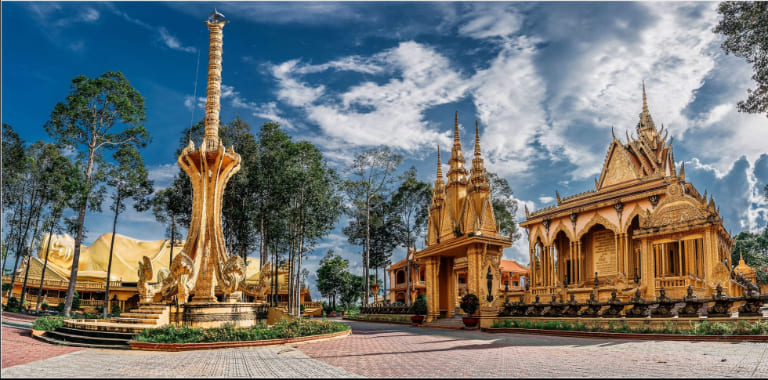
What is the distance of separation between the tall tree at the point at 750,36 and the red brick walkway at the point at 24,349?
50.9 ft

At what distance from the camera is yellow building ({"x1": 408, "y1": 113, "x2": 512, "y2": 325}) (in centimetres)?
2006

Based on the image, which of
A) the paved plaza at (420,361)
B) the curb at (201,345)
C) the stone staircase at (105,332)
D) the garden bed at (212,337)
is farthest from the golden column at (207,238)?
the paved plaza at (420,361)

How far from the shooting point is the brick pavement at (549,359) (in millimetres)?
7445

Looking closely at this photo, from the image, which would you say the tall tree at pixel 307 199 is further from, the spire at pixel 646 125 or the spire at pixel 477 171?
the spire at pixel 646 125

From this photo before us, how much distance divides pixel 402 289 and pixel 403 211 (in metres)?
15.0

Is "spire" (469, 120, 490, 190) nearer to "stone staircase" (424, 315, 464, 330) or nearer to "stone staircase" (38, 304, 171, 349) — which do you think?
"stone staircase" (424, 315, 464, 330)

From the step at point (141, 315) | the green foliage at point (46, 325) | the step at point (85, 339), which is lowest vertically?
the step at point (85, 339)

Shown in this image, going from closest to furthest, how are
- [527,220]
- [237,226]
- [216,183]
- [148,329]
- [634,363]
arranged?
[634,363] < [148,329] < [216,183] < [237,226] < [527,220]

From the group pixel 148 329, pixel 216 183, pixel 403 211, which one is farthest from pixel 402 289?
pixel 148 329

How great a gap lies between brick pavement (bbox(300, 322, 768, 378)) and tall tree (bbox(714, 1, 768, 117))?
5471mm

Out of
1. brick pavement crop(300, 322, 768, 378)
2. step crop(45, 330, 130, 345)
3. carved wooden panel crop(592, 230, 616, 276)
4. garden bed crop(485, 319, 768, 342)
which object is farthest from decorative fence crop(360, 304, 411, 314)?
step crop(45, 330, 130, 345)

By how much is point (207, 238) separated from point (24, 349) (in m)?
6.18

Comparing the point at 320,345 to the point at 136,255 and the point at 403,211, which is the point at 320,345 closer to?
the point at 403,211

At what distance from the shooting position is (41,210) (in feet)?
84.5
